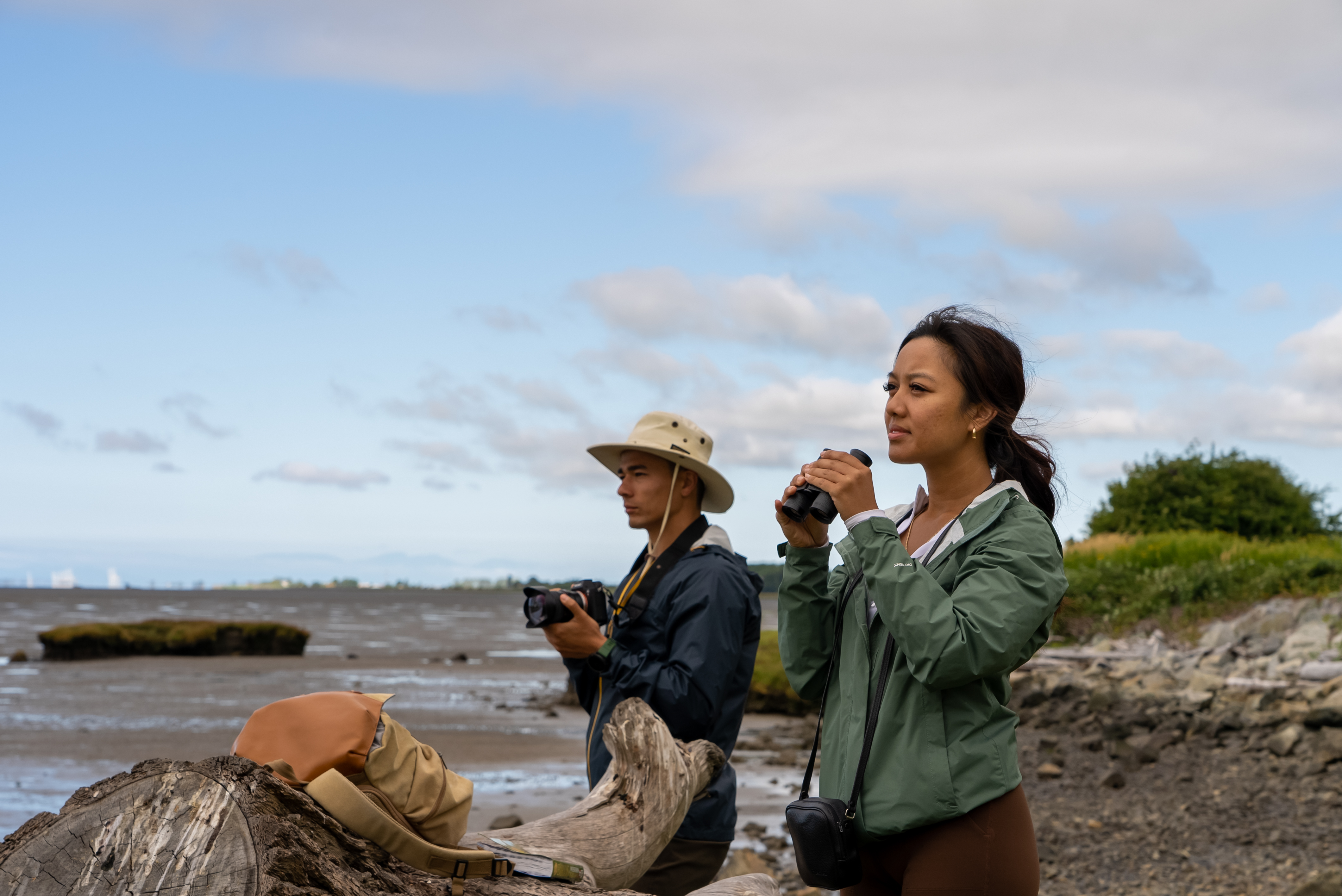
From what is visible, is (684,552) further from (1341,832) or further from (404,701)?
(404,701)

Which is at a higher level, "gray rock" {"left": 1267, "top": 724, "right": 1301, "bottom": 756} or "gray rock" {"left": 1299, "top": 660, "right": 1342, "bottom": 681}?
"gray rock" {"left": 1299, "top": 660, "right": 1342, "bottom": 681}

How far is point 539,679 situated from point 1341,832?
20902mm

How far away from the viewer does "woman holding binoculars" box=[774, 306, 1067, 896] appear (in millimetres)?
2572

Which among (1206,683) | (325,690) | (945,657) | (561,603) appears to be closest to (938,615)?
(945,657)

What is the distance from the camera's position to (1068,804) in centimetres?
1005

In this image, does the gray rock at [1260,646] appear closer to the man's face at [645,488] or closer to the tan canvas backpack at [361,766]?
the man's face at [645,488]

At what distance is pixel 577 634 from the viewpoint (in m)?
3.95

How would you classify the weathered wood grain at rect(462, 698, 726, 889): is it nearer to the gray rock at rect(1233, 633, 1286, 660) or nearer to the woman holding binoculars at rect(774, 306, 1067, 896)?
the woman holding binoculars at rect(774, 306, 1067, 896)

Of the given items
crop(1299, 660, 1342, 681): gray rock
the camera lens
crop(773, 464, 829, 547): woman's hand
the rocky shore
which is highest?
crop(773, 464, 829, 547): woman's hand

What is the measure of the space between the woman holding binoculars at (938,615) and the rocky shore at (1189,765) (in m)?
4.93

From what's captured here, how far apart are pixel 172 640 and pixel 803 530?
3293cm

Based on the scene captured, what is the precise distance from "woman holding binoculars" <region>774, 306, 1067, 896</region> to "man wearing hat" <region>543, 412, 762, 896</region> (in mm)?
742

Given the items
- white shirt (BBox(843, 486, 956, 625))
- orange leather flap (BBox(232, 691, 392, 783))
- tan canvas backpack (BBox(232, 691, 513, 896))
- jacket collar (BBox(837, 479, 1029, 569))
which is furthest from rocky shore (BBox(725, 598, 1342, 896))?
orange leather flap (BBox(232, 691, 392, 783))

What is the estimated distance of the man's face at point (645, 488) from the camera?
4.38m
